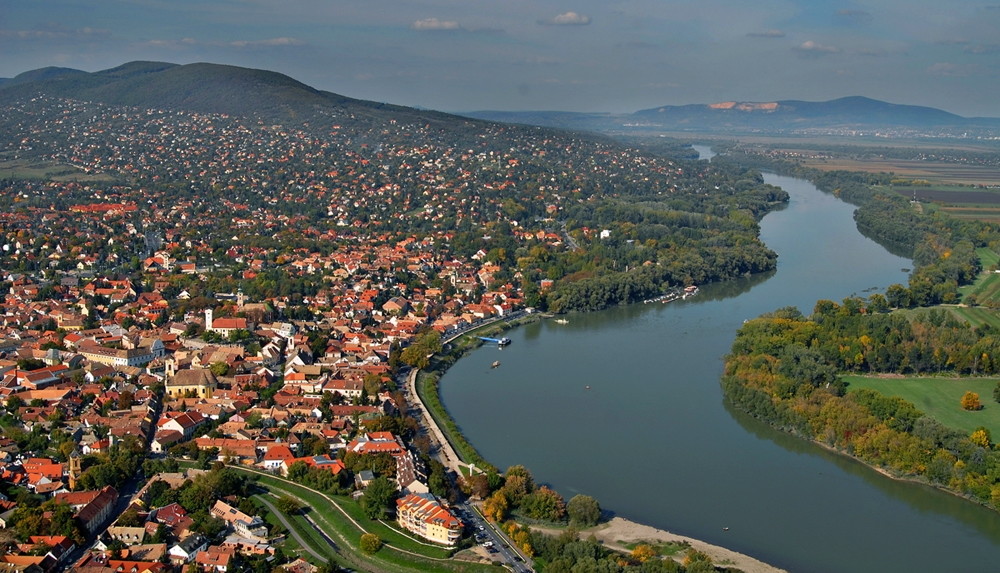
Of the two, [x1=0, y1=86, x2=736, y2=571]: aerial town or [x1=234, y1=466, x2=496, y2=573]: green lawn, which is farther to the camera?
[x1=0, y1=86, x2=736, y2=571]: aerial town

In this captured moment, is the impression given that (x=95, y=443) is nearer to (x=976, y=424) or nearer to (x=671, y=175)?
(x=976, y=424)

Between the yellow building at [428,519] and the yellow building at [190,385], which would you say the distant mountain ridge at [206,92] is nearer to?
the yellow building at [190,385]

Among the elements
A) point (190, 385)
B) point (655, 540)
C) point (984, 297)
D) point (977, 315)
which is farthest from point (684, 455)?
point (984, 297)

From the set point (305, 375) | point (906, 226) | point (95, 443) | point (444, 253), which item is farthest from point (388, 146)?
point (95, 443)

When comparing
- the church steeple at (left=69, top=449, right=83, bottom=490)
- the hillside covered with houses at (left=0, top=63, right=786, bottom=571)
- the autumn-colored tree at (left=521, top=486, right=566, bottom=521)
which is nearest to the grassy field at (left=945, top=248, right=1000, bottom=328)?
the hillside covered with houses at (left=0, top=63, right=786, bottom=571)

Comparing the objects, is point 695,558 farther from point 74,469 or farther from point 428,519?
point 74,469

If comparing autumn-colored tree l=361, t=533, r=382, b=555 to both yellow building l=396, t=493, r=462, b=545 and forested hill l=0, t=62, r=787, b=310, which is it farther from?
forested hill l=0, t=62, r=787, b=310

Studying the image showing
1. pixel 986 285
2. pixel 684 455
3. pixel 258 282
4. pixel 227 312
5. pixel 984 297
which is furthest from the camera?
pixel 986 285
